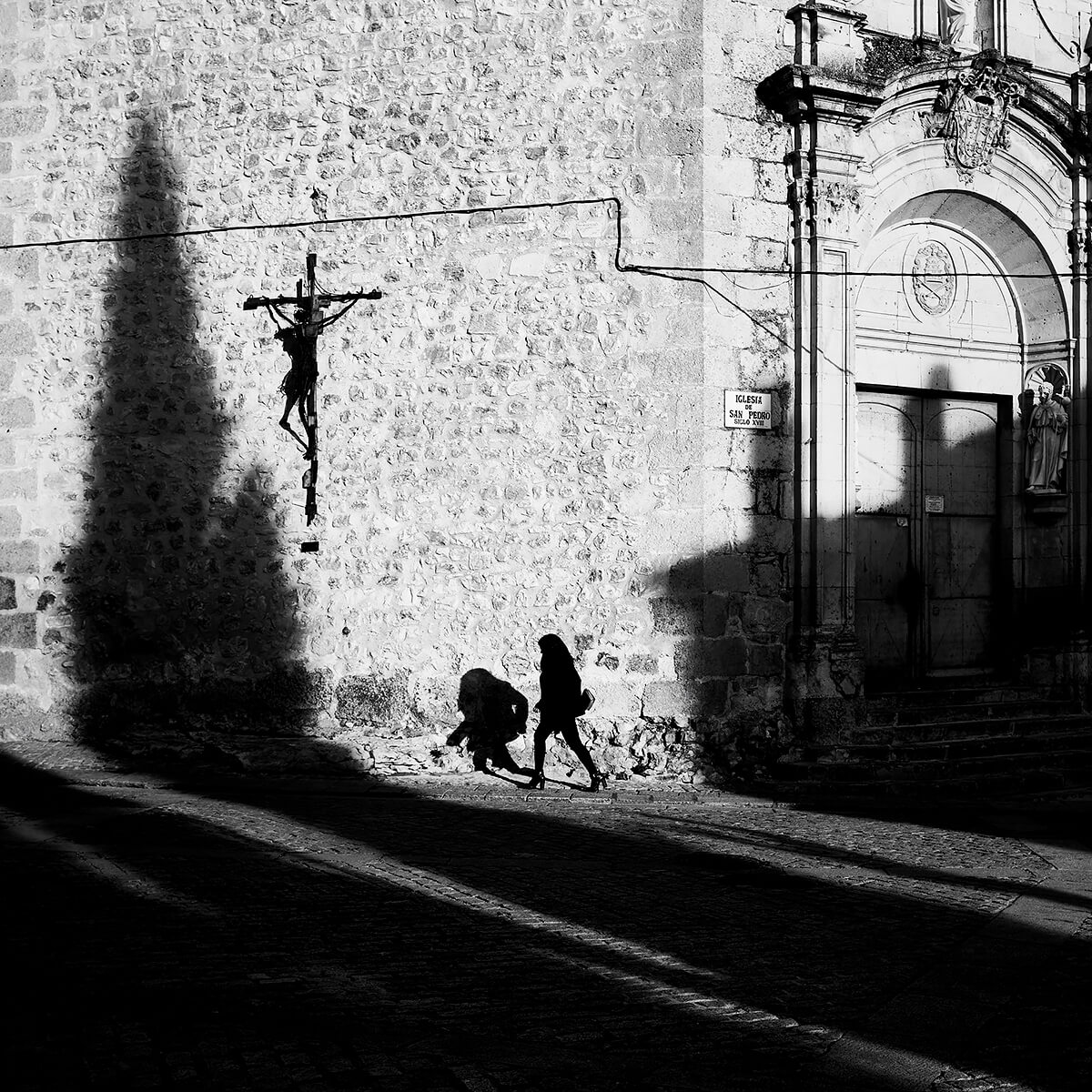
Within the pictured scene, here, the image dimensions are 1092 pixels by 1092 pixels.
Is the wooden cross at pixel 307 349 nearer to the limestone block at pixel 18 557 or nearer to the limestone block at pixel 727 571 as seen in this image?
the limestone block at pixel 18 557

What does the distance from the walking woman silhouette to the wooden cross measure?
291cm

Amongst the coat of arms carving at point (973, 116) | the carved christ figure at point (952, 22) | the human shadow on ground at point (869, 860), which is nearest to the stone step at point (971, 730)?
the human shadow on ground at point (869, 860)

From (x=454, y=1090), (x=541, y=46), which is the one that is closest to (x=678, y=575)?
(x=541, y=46)

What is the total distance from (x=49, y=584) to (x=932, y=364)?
29.1ft

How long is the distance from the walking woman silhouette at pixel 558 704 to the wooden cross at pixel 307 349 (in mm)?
2905

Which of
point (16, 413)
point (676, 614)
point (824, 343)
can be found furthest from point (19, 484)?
point (824, 343)

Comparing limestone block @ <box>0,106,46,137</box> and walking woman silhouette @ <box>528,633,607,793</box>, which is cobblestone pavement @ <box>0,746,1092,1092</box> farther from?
Result: limestone block @ <box>0,106,46,137</box>

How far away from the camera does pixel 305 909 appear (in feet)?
23.4

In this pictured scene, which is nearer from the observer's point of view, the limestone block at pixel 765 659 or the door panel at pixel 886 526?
the limestone block at pixel 765 659

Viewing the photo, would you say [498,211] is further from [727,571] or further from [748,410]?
[727,571]

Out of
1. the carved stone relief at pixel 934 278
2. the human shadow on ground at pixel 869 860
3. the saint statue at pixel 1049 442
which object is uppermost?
the carved stone relief at pixel 934 278

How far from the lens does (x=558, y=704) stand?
444 inches

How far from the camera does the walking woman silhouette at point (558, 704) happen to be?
11.3 meters

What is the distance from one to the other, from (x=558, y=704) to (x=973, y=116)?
686 centimetres
